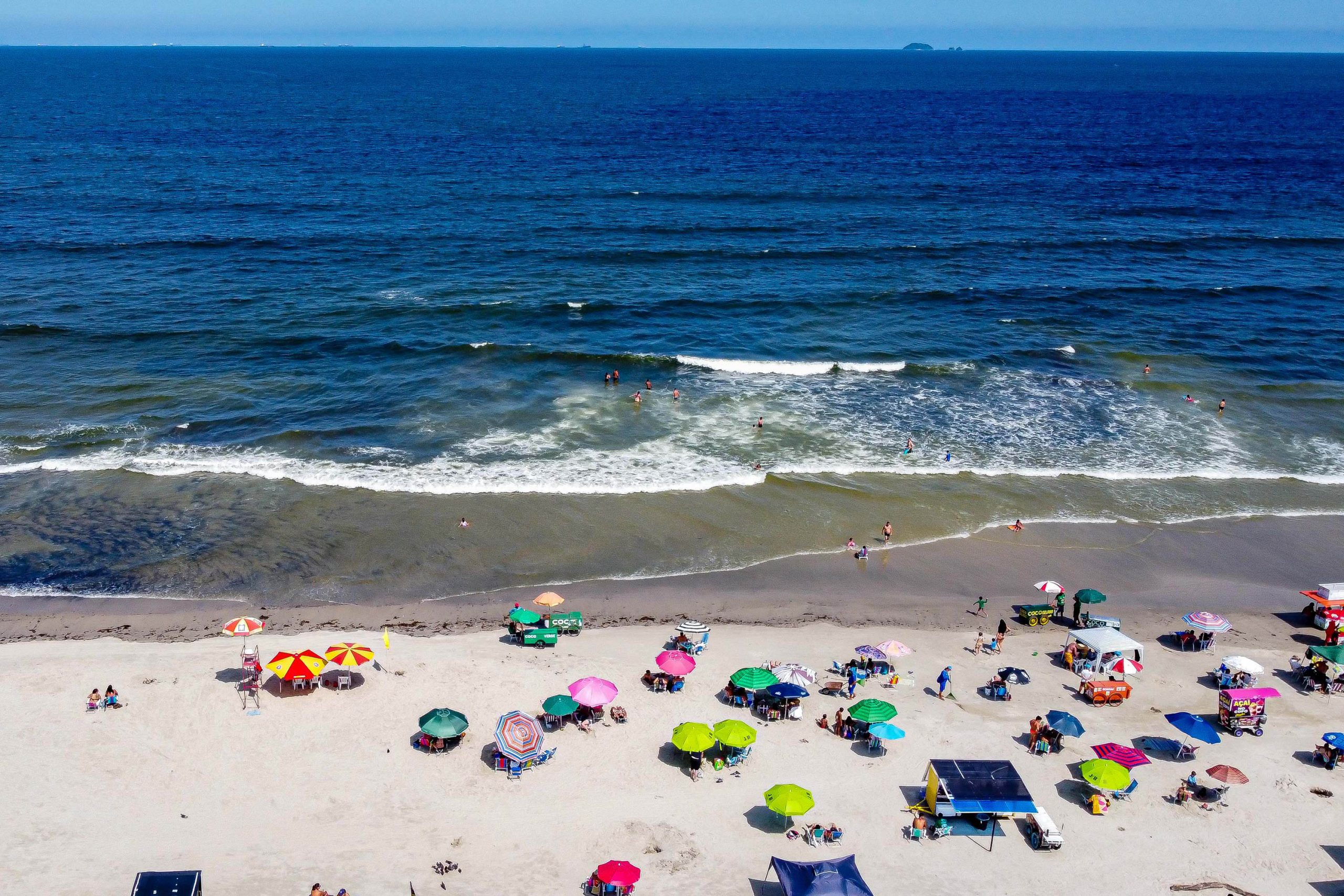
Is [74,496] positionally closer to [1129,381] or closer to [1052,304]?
[1129,381]

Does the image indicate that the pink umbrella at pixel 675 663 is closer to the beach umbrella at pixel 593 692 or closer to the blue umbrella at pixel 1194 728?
the beach umbrella at pixel 593 692

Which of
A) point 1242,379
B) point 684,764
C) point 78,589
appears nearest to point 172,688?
point 78,589

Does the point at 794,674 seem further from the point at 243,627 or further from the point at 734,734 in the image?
the point at 243,627

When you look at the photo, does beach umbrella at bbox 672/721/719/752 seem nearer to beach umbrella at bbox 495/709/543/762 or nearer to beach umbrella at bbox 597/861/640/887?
beach umbrella at bbox 495/709/543/762

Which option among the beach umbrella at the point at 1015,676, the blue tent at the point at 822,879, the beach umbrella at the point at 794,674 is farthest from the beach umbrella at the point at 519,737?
the beach umbrella at the point at 1015,676

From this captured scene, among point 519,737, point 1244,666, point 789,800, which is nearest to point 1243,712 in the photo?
point 1244,666
